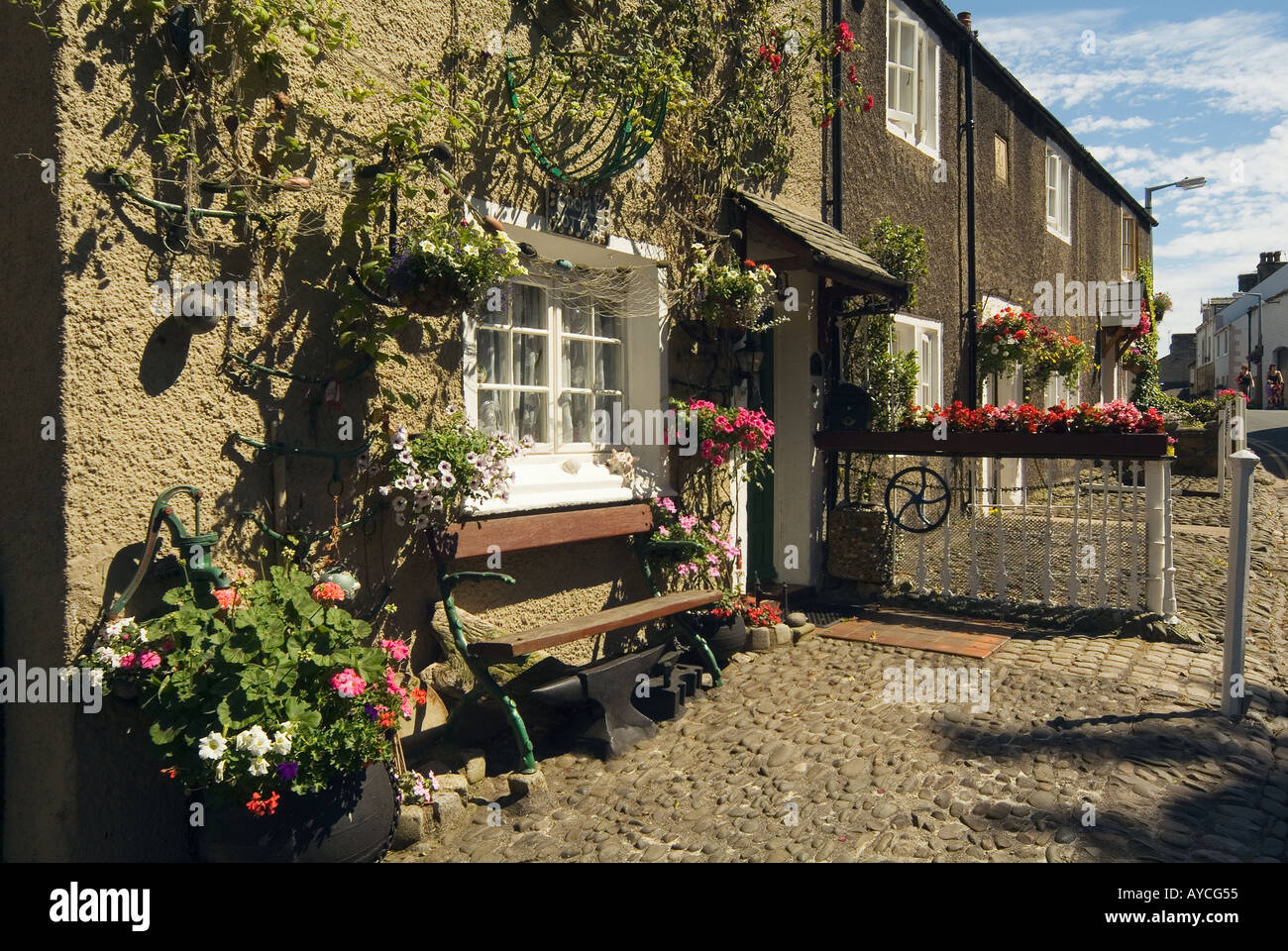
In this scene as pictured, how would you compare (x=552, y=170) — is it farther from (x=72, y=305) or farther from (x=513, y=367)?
(x=72, y=305)

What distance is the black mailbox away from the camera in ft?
25.4

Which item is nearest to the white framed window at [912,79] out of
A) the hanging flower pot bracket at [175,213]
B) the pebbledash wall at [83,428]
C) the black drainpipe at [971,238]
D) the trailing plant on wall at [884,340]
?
the black drainpipe at [971,238]

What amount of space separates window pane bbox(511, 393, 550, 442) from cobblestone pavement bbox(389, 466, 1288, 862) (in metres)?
1.77

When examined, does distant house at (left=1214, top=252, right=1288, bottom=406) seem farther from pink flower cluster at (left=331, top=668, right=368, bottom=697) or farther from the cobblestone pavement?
pink flower cluster at (left=331, top=668, right=368, bottom=697)

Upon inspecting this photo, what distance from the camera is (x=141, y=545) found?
3441 mm

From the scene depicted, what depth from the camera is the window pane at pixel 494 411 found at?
511 centimetres

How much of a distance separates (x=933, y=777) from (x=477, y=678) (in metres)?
2.09

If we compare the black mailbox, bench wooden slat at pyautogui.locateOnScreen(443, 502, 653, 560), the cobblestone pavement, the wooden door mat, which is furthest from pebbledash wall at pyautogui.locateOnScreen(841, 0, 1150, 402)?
the cobblestone pavement

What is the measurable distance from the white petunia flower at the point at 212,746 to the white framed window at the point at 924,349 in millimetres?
7861

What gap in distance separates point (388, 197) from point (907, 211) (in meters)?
6.90

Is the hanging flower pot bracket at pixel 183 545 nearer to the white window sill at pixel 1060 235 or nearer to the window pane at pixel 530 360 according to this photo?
the window pane at pixel 530 360

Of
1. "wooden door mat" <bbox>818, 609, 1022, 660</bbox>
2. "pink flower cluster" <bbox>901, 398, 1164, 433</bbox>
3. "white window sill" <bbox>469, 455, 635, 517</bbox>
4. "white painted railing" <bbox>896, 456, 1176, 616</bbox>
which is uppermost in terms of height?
"pink flower cluster" <bbox>901, 398, 1164, 433</bbox>
